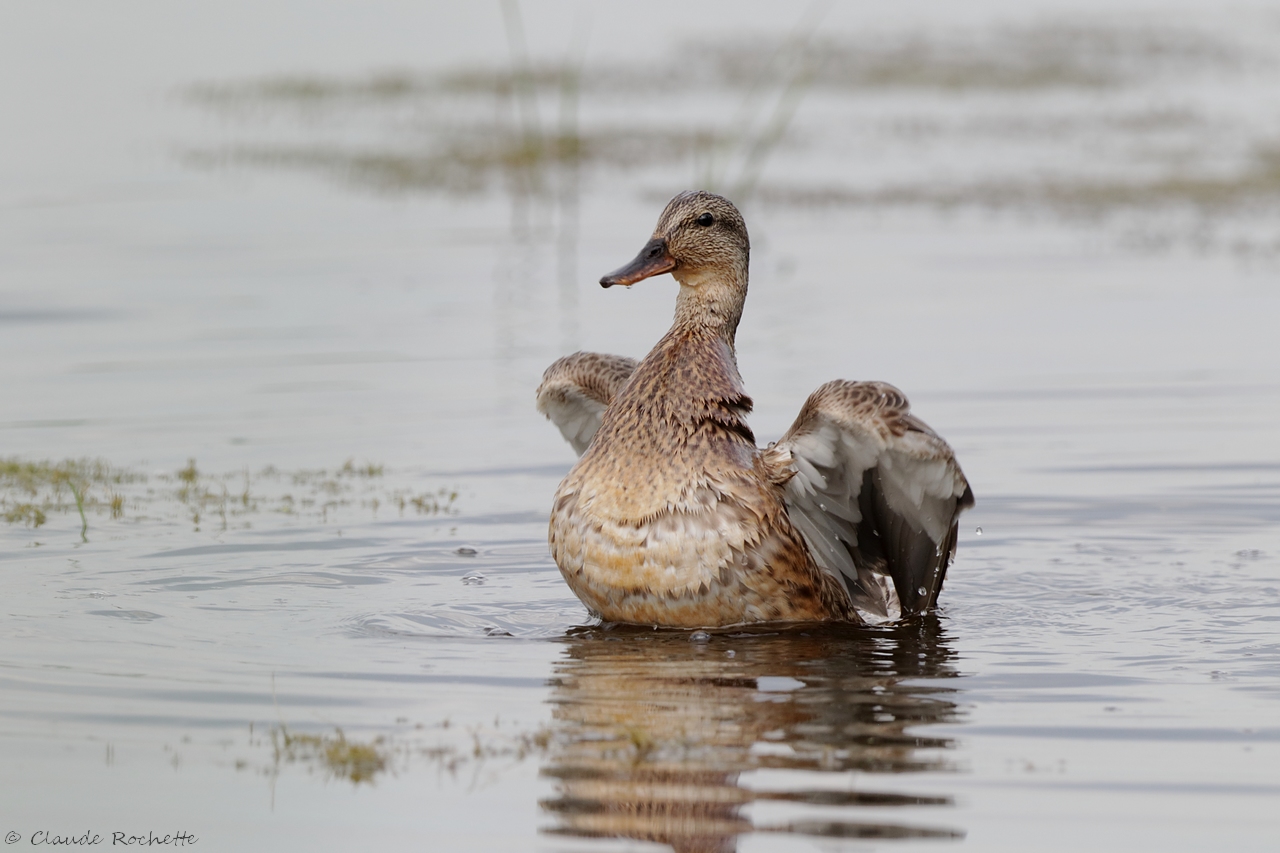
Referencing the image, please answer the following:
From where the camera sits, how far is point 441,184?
17516 millimetres

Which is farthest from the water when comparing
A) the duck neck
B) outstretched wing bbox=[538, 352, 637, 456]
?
the duck neck

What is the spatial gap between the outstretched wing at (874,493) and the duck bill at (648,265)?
0.82m

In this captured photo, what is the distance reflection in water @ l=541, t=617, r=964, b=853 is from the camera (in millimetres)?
4535

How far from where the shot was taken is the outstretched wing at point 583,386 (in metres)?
7.17

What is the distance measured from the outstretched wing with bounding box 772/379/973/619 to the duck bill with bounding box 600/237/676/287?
82 centimetres

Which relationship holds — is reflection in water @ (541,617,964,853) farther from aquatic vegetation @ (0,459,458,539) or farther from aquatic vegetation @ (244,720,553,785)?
aquatic vegetation @ (0,459,458,539)

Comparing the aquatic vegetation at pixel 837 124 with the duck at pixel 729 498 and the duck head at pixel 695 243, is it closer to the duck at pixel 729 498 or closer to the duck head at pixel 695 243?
the duck head at pixel 695 243

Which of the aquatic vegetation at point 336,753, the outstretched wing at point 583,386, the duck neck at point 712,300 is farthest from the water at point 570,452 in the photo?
the duck neck at point 712,300

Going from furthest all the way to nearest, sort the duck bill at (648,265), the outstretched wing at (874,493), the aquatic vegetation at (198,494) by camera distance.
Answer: the aquatic vegetation at (198,494), the duck bill at (648,265), the outstretched wing at (874,493)

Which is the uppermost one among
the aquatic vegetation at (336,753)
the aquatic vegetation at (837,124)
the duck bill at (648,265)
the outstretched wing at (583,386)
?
the aquatic vegetation at (837,124)

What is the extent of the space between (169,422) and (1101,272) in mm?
7173

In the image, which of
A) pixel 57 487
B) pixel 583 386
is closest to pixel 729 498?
pixel 583 386

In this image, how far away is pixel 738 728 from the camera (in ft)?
17.3

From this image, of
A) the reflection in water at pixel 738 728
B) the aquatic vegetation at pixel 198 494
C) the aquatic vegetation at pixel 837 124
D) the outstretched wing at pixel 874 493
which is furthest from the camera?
the aquatic vegetation at pixel 837 124
